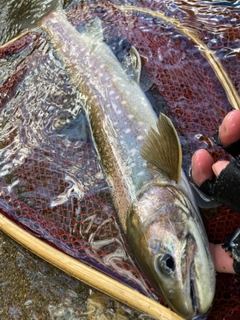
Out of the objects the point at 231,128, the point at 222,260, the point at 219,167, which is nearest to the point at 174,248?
the point at 222,260

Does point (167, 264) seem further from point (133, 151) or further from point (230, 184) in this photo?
point (133, 151)

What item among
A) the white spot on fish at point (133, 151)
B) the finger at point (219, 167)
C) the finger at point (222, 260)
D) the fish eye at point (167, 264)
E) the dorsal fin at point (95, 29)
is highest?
the dorsal fin at point (95, 29)

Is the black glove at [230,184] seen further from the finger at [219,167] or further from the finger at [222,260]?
the finger at [222,260]

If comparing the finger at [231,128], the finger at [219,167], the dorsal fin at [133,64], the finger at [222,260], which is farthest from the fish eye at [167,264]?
the dorsal fin at [133,64]

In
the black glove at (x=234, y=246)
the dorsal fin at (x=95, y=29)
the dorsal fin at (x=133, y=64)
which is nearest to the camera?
the black glove at (x=234, y=246)

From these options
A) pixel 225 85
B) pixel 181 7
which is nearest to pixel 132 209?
pixel 225 85

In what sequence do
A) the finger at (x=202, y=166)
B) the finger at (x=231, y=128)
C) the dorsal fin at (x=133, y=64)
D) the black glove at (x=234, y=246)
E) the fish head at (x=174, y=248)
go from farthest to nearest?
the dorsal fin at (x=133, y=64), the finger at (x=202, y=166), the finger at (x=231, y=128), the black glove at (x=234, y=246), the fish head at (x=174, y=248)

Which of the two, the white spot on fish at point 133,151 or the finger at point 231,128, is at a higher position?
the finger at point 231,128
